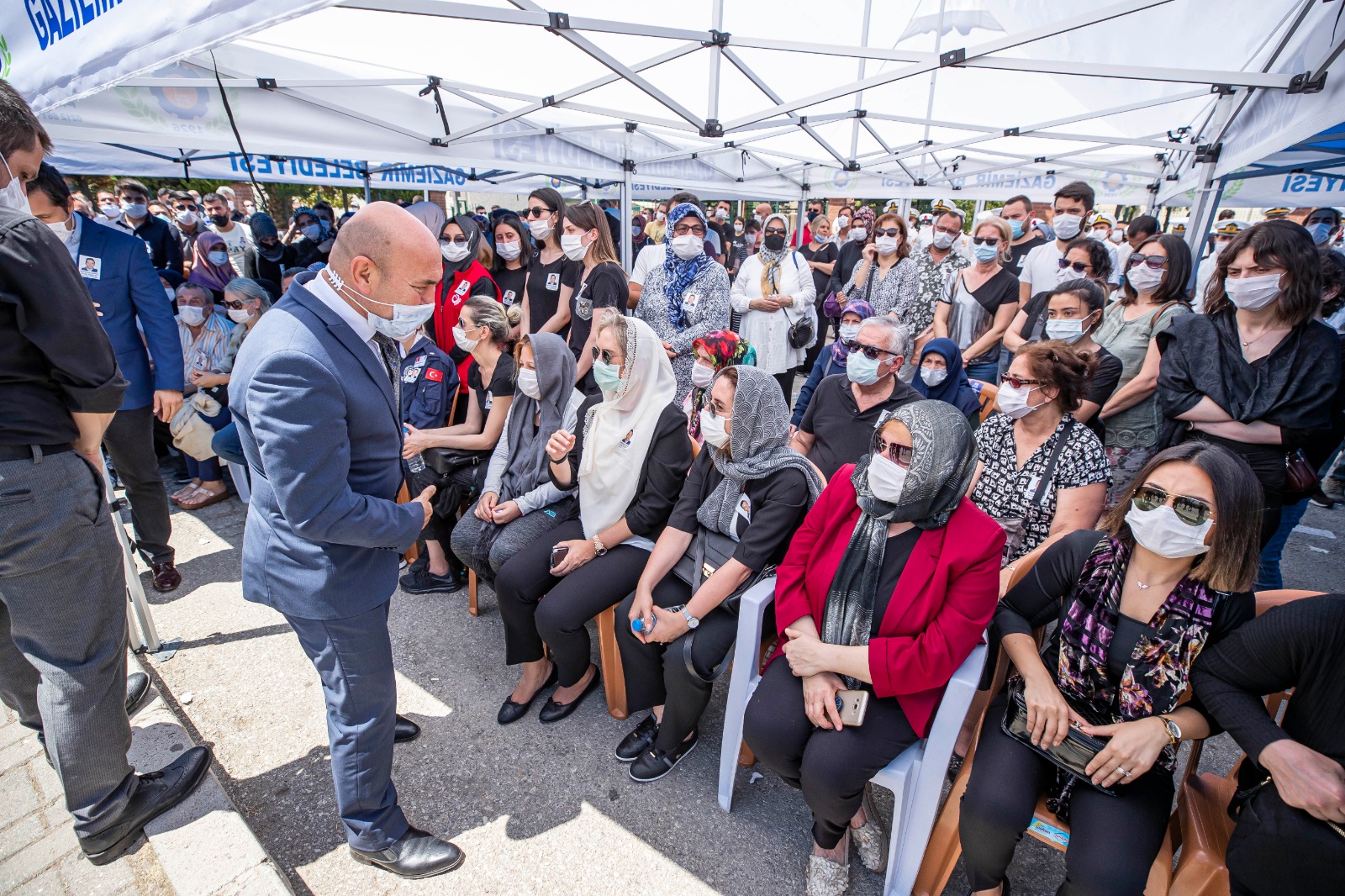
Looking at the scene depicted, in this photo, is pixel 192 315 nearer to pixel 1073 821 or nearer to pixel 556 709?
pixel 556 709

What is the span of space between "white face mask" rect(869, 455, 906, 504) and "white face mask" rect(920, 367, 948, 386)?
1.76 metres

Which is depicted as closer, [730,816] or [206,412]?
[730,816]

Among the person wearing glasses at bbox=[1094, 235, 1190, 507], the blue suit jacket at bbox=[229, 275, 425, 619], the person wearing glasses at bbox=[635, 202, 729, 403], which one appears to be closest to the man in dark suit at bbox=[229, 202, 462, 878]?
the blue suit jacket at bbox=[229, 275, 425, 619]

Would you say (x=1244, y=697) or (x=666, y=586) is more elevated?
(x=1244, y=697)

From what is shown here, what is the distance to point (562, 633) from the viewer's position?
8.13 feet

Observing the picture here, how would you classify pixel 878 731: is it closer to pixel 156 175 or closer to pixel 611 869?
pixel 611 869

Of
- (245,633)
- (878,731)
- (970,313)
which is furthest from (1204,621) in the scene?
(245,633)

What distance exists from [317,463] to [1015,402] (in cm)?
241

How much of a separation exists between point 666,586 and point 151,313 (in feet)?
9.60

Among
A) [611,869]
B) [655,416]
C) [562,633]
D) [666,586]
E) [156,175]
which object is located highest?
Answer: [156,175]

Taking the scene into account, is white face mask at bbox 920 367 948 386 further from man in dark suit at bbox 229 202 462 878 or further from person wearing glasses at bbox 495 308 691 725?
man in dark suit at bbox 229 202 462 878

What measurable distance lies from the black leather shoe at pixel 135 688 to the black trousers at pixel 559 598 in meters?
1.44

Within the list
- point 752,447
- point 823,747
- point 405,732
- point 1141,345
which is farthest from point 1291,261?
point 405,732

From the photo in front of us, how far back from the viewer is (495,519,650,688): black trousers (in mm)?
2477
